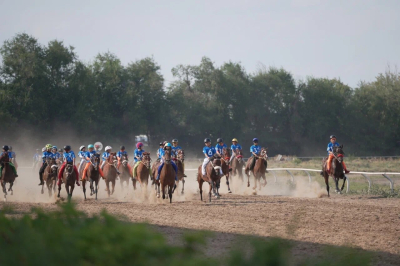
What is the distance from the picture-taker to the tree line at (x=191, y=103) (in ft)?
161

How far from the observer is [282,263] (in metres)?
3.39

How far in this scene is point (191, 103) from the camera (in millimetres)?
61531

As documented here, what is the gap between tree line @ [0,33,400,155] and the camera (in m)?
49.0

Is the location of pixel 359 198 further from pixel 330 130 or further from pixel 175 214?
pixel 330 130

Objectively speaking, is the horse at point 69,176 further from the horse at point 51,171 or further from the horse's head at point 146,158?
the horse's head at point 146,158

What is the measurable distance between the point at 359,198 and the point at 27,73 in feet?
120

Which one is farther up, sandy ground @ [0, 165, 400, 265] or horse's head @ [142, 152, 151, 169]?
horse's head @ [142, 152, 151, 169]

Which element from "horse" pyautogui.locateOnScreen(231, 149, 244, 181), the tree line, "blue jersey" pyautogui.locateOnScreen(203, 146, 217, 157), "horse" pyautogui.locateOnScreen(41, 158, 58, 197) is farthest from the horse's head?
the tree line

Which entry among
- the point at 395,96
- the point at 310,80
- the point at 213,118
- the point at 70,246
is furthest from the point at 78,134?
the point at 70,246

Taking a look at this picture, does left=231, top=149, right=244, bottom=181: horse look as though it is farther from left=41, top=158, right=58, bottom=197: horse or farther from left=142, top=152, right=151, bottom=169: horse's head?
left=41, top=158, right=58, bottom=197: horse

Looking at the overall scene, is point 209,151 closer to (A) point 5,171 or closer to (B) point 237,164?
(B) point 237,164

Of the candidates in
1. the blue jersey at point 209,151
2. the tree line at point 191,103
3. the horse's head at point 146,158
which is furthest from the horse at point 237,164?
the tree line at point 191,103

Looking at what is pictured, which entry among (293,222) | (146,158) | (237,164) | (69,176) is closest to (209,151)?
(146,158)

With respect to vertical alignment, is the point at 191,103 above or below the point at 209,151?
above
